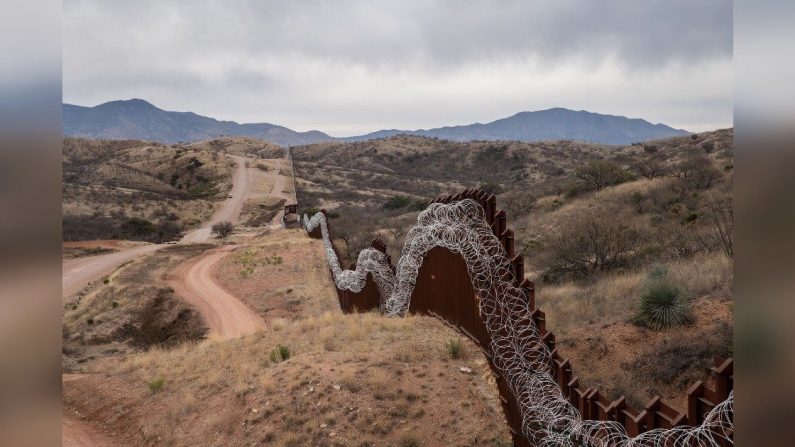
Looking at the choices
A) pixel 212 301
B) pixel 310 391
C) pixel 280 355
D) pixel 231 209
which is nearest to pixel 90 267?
pixel 212 301

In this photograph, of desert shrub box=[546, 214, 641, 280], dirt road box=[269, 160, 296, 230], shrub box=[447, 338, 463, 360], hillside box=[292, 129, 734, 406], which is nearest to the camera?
hillside box=[292, 129, 734, 406]

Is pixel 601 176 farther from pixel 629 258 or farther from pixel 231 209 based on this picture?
pixel 231 209

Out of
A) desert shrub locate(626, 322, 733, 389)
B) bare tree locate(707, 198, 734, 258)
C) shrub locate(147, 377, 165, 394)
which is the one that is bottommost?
shrub locate(147, 377, 165, 394)

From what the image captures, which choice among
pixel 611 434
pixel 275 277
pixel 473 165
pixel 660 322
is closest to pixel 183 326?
pixel 275 277

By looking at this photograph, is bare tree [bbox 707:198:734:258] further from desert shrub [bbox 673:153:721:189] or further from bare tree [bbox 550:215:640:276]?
desert shrub [bbox 673:153:721:189]

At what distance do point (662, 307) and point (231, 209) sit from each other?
49.8m

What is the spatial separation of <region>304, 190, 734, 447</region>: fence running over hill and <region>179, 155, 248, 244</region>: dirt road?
3194 centimetres

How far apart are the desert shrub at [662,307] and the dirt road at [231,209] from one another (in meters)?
33.7

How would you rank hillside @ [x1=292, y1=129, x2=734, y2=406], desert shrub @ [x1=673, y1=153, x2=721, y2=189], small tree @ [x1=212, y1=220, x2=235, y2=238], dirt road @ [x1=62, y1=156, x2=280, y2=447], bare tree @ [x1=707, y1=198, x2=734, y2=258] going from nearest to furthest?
hillside @ [x1=292, y1=129, x2=734, y2=406]
dirt road @ [x1=62, y1=156, x2=280, y2=447]
bare tree @ [x1=707, y1=198, x2=734, y2=258]
desert shrub @ [x1=673, y1=153, x2=721, y2=189]
small tree @ [x1=212, y1=220, x2=235, y2=238]

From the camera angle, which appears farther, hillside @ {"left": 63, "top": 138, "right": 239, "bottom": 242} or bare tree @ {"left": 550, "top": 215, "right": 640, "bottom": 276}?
hillside @ {"left": 63, "top": 138, "right": 239, "bottom": 242}

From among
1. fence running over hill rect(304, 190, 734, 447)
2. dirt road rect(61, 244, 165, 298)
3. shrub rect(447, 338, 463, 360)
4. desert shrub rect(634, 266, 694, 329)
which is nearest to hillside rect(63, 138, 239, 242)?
dirt road rect(61, 244, 165, 298)

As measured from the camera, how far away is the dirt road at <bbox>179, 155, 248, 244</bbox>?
42.0 metres

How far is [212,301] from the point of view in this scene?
20281 mm

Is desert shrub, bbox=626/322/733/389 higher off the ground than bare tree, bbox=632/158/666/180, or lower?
lower
